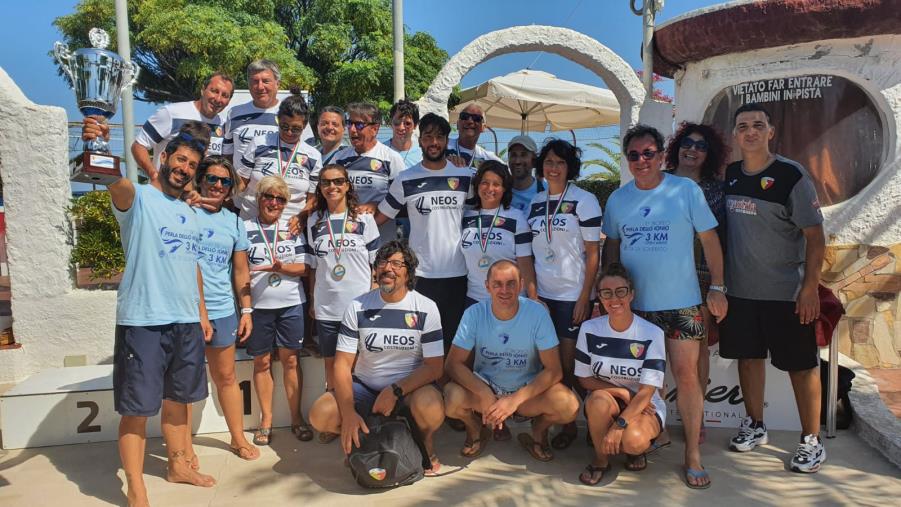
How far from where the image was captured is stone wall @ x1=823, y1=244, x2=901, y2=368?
522 centimetres

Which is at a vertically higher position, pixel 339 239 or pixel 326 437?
pixel 339 239

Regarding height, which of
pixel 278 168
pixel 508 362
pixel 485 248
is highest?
pixel 278 168

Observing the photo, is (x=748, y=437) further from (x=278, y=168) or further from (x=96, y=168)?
(x=96, y=168)

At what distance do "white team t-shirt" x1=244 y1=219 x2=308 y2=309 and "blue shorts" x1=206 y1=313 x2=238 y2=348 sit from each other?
1.04 ft

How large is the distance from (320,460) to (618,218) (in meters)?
2.35

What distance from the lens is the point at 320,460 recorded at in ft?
12.7

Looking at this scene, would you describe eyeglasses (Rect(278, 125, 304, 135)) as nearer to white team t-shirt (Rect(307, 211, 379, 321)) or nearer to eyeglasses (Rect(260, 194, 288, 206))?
eyeglasses (Rect(260, 194, 288, 206))

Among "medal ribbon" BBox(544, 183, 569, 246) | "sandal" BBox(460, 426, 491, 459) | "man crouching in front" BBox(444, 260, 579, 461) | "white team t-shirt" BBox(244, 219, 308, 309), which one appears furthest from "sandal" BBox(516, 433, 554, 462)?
"white team t-shirt" BBox(244, 219, 308, 309)

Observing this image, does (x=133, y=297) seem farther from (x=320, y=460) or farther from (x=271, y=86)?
(x=271, y=86)

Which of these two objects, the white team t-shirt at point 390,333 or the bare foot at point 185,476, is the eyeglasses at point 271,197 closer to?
the white team t-shirt at point 390,333

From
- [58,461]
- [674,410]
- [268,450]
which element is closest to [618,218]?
[674,410]

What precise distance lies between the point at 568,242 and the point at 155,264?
2.31 metres

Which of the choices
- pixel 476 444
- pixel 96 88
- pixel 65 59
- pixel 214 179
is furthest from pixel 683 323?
pixel 65 59

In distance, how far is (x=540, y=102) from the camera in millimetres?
11648
